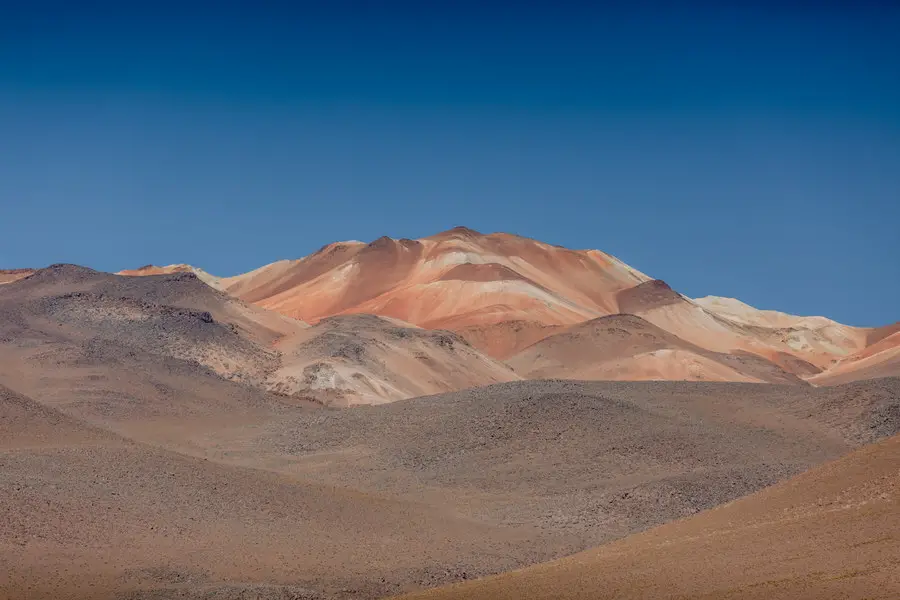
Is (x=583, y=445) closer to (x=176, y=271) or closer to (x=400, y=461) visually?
(x=400, y=461)

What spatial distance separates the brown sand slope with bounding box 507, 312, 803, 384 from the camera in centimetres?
10938

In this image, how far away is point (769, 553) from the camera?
2794cm

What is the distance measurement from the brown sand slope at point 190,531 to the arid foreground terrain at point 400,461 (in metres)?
0.12

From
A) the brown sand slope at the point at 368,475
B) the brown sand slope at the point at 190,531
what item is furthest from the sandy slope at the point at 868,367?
the brown sand slope at the point at 190,531

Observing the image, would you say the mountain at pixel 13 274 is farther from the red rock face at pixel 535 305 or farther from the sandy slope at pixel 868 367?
the sandy slope at pixel 868 367

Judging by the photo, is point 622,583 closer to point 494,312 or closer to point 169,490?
point 169,490

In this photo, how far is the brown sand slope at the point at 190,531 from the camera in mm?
34062

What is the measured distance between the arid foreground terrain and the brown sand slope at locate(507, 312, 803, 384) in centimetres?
34

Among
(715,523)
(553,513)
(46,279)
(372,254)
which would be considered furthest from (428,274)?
(715,523)

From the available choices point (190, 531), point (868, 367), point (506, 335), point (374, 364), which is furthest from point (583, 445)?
point (868, 367)

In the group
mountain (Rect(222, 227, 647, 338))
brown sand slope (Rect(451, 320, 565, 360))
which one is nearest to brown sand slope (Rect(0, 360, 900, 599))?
brown sand slope (Rect(451, 320, 565, 360))

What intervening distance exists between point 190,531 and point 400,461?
2077cm

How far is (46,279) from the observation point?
344 feet

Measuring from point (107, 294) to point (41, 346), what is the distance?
20976mm
